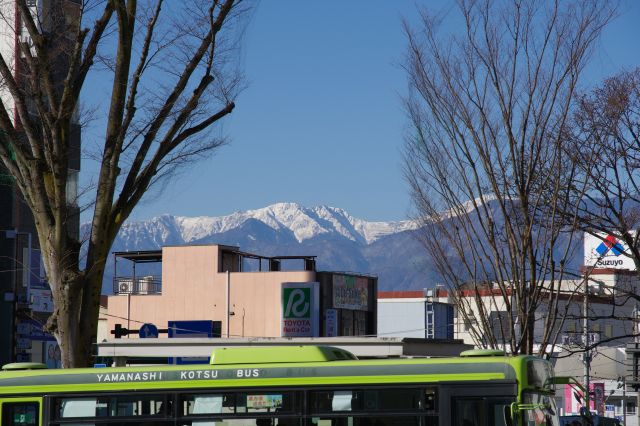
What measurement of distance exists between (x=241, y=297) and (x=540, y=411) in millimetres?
51814

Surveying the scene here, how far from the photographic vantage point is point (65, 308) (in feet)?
61.9

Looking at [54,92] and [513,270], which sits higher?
[54,92]

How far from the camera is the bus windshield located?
1388 centimetres

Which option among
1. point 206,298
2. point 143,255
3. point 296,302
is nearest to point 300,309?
point 296,302

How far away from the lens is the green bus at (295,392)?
14062mm

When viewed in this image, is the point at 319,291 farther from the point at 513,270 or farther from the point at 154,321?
the point at 513,270

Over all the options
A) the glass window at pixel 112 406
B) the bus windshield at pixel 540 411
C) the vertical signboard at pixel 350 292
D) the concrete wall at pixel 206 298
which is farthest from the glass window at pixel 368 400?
the vertical signboard at pixel 350 292

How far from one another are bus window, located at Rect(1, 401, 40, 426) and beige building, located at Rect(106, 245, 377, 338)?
150ft

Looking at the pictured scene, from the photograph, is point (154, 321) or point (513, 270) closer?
point (513, 270)

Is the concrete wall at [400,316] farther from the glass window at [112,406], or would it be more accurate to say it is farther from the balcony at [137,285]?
the glass window at [112,406]

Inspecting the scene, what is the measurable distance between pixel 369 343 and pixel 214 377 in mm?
13316

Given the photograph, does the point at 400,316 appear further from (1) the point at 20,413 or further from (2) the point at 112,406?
(2) the point at 112,406

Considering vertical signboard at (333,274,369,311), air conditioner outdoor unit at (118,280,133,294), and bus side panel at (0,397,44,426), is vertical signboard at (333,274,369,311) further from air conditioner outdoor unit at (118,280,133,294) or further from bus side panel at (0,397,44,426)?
bus side panel at (0,397,44,426)

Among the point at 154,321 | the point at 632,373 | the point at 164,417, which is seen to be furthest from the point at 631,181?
the point at 154,321
